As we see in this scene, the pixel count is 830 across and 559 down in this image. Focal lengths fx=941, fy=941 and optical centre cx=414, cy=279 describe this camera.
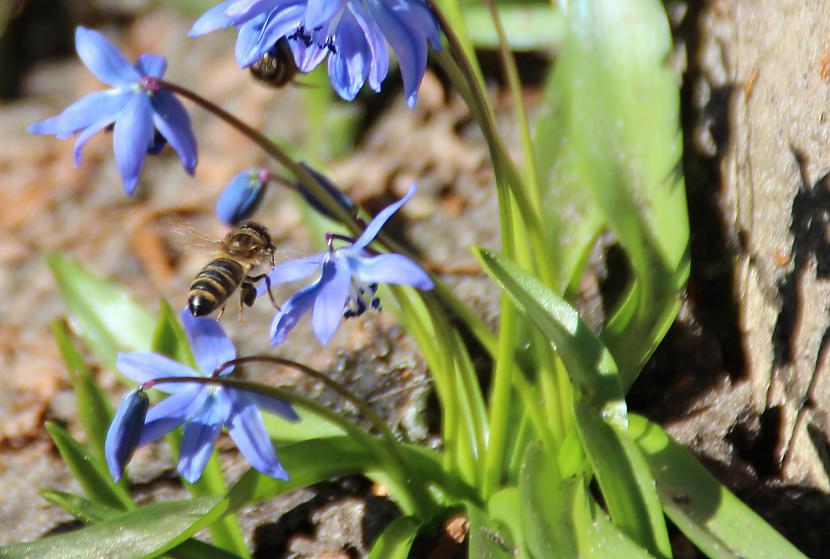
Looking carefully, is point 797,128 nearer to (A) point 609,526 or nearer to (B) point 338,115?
(A) point 609,526

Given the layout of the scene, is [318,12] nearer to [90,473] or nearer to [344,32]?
[344,32]

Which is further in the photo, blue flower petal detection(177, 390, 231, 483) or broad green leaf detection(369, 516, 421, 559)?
broad green leaf detection(369, 516, 421, 559)

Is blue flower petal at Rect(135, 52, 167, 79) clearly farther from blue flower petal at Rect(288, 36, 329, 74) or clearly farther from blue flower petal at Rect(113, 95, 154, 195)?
blue flower petal at Rect(288, 36, 329, 74)

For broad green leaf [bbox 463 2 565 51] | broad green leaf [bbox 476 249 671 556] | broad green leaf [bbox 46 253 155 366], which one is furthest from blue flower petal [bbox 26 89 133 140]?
broad green leaf [bbox 463 2 565 51]

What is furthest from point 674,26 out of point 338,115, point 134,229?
point 134,229

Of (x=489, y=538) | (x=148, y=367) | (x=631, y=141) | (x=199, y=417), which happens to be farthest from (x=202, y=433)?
(x=631, y=141)

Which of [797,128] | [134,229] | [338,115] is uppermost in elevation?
[797,128]
